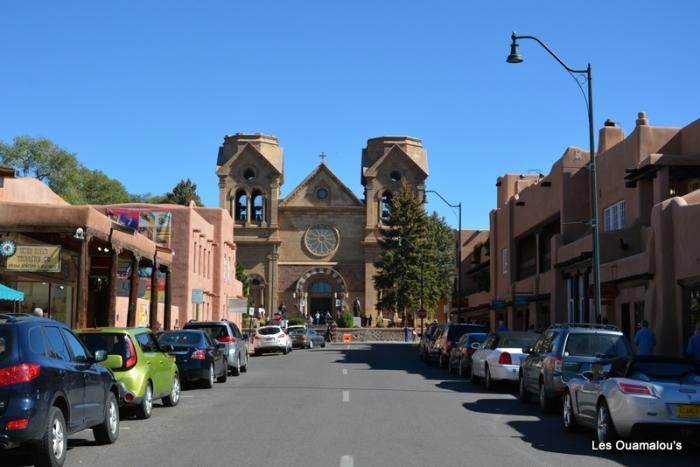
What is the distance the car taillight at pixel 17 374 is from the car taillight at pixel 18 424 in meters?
0.39

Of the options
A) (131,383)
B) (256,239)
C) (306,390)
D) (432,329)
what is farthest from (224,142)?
(131,383)

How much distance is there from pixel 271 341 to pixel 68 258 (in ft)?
41.2

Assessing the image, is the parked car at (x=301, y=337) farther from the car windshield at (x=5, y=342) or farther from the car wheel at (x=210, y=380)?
the car windshield at (x=5, y=342)

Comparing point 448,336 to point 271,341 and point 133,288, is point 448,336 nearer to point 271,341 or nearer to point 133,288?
point 133,288

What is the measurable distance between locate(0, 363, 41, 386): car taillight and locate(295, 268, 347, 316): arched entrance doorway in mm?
71337

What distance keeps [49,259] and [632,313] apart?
16.3m

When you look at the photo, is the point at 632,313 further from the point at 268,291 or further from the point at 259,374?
the point at 268,291

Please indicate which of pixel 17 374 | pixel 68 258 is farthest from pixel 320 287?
pixel 17 374

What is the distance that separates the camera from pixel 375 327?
251 ft

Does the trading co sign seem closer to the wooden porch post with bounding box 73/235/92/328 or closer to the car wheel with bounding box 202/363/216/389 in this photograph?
the wooden porch post with bounding box 73/235/92/328

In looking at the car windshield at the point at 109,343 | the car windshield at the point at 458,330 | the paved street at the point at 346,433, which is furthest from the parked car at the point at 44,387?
the car windshield at the point at 458,330

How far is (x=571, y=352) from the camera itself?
1584 centimetres

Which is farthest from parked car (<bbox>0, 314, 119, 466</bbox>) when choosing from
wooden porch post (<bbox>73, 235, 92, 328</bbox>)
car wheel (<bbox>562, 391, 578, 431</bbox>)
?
wooden porch post (<bbox>73, 235, 92, 328</bbox>)

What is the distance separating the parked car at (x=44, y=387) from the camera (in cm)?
888
